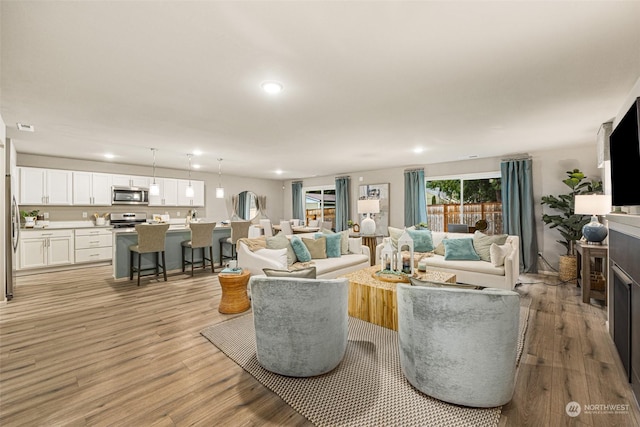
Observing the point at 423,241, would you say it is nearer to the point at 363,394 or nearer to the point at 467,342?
the point at 467,342

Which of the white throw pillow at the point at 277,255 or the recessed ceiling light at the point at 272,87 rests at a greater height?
the recessed ceiling light at the point at 272,87

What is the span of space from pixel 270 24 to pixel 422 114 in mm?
2169

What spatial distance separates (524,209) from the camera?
5266mm

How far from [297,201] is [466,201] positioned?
5.37 m

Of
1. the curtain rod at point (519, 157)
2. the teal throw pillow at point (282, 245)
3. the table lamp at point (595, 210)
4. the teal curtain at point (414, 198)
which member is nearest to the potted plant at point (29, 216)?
the teal throw pillow at point (282, 245)

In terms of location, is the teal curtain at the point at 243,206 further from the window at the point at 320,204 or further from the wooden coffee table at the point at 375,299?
the wooden coffee table at the point at 375,299

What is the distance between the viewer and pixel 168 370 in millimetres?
2100

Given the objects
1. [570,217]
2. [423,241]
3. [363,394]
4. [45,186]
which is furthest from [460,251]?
[45,186]

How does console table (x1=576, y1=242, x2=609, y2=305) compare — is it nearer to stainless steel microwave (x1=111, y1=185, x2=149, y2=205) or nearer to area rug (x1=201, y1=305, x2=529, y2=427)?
area rug (x1=201, y1=305, x2=529, y2=427)

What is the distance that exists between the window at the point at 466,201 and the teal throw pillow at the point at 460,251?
2.15m

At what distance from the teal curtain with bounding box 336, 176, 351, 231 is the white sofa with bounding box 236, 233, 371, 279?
12.3 ft

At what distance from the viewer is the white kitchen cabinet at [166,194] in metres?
6.86

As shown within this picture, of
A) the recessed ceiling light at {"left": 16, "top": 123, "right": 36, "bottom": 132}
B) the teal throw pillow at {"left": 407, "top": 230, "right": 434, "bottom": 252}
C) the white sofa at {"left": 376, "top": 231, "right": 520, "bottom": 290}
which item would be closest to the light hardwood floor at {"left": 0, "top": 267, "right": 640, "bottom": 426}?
the white sofa at {"left": 376, "top": 231, "right": 520, "bottom": 290}

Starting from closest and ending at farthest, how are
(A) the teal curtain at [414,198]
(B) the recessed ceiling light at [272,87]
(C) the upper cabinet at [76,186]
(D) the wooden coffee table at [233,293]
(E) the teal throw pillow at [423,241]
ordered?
(B) the recessed ceiling light at [272,87], (D) the wooden coffee table at [233,293], (E) the teal throw pillow at [423,241], (C) the upper cabinet at [76,186], (A) the teal curtain at [414,198]
